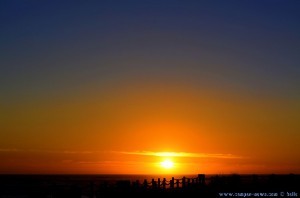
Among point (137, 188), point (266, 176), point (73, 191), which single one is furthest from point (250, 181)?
point (73, 191)

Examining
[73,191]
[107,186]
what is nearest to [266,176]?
[107,186]

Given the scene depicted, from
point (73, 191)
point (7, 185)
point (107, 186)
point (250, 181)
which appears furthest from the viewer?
point (250, 181)

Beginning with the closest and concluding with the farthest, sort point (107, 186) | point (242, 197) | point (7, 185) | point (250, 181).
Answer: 1. point (107, 186)
2. point (7, 185)
3. point (242, 197)
4. point (250, 181)

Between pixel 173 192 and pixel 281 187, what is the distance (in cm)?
910

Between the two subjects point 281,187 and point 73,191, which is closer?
point 73,191

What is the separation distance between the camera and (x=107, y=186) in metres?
30.0

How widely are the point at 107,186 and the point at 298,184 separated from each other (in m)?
16.5

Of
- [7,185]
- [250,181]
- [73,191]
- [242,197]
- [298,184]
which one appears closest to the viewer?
[73,191]

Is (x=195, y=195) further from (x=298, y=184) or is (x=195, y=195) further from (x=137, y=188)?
(x=298, y=184)

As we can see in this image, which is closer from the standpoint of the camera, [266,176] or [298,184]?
[298,184]

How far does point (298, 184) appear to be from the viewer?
3666 cm

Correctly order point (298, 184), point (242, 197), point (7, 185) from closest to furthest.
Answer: point (7, 185)
point (242, 197)
point (298, 184)

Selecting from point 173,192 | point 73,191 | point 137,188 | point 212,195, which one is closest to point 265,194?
point 212,195

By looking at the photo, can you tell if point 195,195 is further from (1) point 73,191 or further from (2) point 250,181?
(1) point 73,191
